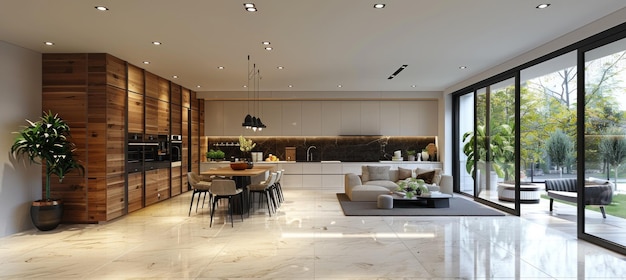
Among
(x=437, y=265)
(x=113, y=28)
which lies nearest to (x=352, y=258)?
(x=437, y=265)

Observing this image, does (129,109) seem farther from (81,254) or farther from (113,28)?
(81,254)

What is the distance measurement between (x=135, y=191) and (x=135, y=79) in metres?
2.14

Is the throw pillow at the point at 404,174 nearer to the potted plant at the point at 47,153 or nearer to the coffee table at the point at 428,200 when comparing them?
the coffee table at the point at 428,200

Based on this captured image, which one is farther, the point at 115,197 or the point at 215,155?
the point at 215,155

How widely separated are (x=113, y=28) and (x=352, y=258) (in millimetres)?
4122

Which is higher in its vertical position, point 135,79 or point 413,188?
point 135,79

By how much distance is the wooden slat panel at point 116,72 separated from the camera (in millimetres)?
6234

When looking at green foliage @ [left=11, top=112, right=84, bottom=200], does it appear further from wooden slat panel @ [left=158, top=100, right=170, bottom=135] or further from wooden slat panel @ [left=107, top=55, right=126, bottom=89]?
wooden slat panel @ [left=158, top=100, right=170, bottom=135]

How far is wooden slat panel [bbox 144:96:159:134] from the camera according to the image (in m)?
7.62

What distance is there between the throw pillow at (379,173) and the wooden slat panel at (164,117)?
4.92 metres

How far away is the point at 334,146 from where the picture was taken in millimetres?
11305

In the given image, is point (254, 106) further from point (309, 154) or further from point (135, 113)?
point (135, 113)

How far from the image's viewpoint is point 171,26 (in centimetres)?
470

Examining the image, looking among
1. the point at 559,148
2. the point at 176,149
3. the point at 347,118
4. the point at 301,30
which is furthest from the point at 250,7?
the point at 347,118
